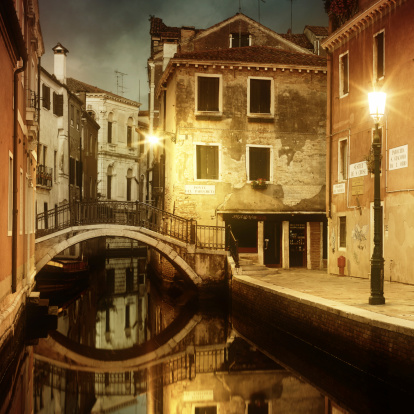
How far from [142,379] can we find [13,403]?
247cm

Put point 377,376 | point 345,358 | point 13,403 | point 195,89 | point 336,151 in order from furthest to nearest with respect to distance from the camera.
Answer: point 195,89
point 336,151
point 345,358
point 377,376
point 13,403

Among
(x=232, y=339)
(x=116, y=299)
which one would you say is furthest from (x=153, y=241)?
(x=232, y=339)

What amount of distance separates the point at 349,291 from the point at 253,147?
31.2 ft

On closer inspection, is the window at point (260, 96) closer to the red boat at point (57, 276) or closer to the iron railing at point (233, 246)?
the iron railing at point (233, 246)

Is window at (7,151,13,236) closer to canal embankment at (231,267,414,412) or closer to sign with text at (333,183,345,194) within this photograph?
canal embankment at (231,267,414,412)

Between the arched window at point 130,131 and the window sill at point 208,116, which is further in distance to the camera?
the arched window at point 130,131

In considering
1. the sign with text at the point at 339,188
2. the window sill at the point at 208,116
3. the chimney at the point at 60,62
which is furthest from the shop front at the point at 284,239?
the chimney at the point at 60,62

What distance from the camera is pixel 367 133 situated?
17.1 m

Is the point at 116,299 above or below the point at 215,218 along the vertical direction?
below

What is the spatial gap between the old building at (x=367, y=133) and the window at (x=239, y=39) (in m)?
8.42

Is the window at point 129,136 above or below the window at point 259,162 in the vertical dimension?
above

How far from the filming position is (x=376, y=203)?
429 inches

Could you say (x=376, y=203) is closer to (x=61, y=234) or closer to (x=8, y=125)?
(x=8, y=125)

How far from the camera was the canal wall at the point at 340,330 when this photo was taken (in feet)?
26.8
